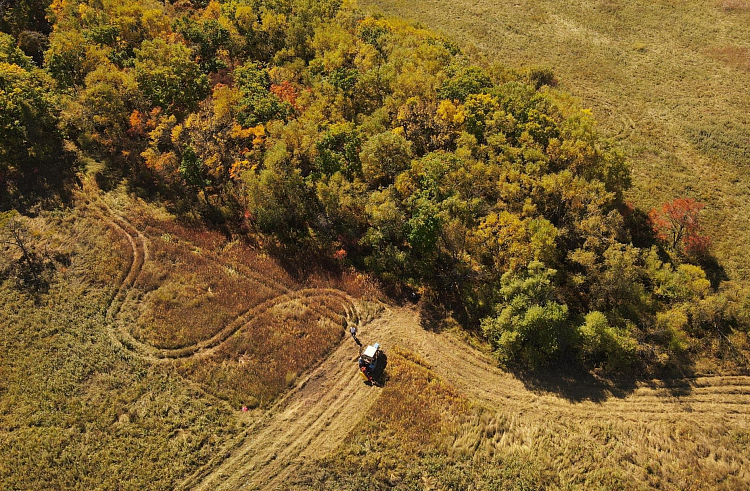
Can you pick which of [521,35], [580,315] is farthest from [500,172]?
[521,35]

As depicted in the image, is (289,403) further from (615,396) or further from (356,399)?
(615,396)

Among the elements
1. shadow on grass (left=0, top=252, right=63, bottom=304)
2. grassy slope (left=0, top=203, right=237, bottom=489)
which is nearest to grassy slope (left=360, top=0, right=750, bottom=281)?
grassy slope (left=0, top=203, right=237, bottom=489)

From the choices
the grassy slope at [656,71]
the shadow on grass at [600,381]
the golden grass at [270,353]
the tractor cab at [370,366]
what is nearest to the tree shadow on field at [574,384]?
the shadow on grass at [600,381]

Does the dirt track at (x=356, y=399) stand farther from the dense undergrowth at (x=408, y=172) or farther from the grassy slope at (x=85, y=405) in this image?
the dense undergrowth at (x=408, y=172)

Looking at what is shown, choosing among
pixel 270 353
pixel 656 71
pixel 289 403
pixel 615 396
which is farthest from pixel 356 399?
pixel 656 71

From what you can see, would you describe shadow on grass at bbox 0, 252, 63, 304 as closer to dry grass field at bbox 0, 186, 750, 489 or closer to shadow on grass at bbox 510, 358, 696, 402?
dry grass field at bbox 0, 186, 750, 489
